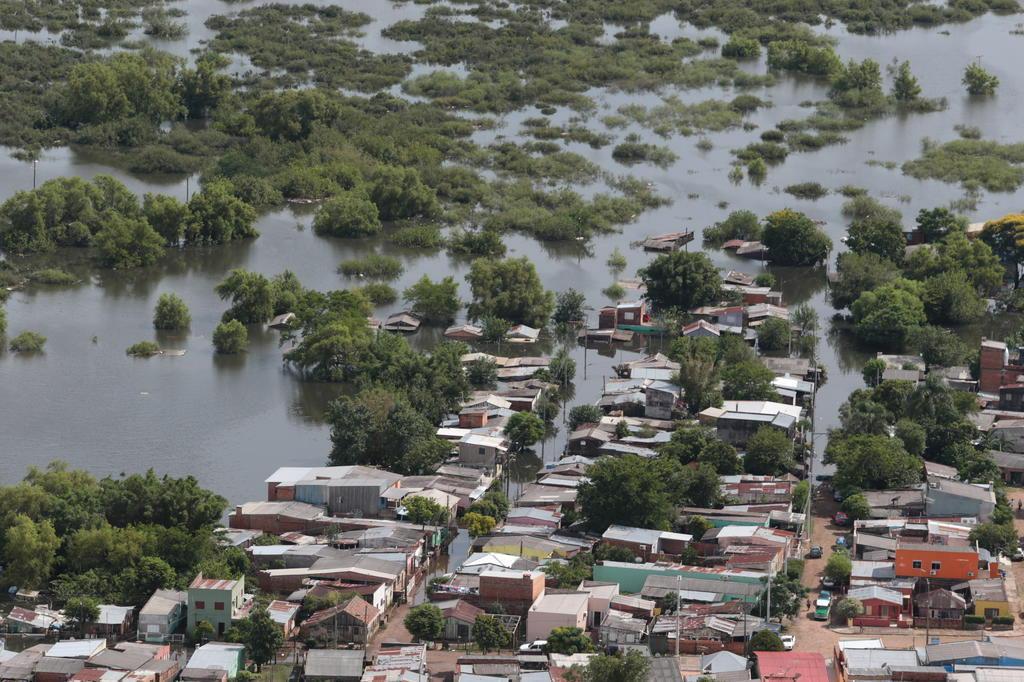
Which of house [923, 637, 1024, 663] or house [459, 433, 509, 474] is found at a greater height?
house [923, 637, 1024, 663]

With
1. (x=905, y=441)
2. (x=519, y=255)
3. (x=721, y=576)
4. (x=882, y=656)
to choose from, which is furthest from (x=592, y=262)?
(x=882, y=656)

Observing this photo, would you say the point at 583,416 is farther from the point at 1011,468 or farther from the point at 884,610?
the point at 884,610

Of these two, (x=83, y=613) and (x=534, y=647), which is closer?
(x=534, y=647)

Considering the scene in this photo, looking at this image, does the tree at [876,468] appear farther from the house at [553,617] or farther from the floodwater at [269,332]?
the house at [553,617]

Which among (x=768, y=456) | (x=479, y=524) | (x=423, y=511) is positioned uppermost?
(x=768, y=456)

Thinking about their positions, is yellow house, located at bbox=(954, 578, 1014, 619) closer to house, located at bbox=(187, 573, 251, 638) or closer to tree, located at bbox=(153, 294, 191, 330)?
house, located at bbox=(187, 573, 251, 638)

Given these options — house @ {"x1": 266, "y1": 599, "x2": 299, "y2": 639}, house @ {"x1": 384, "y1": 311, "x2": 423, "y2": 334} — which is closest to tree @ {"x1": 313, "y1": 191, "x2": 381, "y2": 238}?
house @ {"x1": 384, "y1": 311, "x2": 423, "y2": 334}

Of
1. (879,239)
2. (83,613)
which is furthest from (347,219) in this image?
(83,613)
